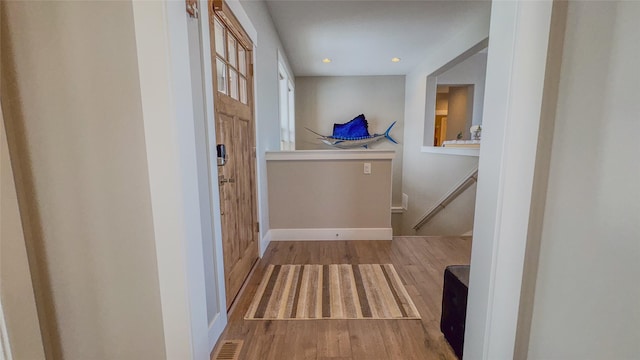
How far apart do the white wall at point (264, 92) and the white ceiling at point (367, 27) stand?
0.96 ft

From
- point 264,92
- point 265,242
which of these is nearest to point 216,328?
point 265,242

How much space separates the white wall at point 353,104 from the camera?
223 inches

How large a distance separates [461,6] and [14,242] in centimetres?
A: 378

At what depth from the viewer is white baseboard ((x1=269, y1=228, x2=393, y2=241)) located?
9.55 ft

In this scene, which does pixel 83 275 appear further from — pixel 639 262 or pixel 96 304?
pixel 639 262

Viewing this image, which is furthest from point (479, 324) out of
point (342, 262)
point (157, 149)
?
point (342, 262)

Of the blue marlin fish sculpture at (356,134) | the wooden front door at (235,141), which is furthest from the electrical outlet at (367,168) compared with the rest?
the blue marlin fish sculpture at (356,134)

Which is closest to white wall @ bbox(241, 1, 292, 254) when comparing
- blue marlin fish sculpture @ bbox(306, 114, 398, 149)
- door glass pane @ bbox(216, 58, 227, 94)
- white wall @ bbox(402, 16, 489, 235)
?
door glass pane @ bbox(216, 58, 227, 94)

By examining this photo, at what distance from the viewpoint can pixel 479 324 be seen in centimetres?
86

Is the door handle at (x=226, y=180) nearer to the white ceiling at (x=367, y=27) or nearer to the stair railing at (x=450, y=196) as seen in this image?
the white ceiling at (x=367, y=27)

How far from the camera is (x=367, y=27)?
127 inches

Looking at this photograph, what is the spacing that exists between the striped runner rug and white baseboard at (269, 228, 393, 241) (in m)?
0.61

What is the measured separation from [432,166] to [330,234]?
8.05 ft

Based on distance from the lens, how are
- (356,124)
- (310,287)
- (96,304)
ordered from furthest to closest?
(356,124) < (310,287) < (96,304)
